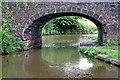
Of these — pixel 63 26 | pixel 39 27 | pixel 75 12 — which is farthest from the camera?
pixel 63 26

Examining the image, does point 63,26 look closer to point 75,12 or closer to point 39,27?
point 39,27

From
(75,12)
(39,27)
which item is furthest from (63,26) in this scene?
(75,12)

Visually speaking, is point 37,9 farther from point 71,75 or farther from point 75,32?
point 75,32

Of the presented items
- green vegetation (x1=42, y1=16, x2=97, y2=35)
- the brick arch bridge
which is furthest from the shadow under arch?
green vegetation (x1=42, y1=16, x2=97, y2=35)

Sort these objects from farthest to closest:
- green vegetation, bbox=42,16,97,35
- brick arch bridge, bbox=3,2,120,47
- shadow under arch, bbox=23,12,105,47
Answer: green vegetation, bbox=42,16,97,35 → shadow under arch, bbox=23,12,105,47 → brick arch bridge, bbox=3,2,120,47

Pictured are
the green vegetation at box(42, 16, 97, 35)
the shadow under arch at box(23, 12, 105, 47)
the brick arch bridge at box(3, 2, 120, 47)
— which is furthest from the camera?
the green vegetation at box(42, 16, 97, 35)

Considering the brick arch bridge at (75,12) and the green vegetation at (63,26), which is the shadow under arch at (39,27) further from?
the green vegetation at (63,26)

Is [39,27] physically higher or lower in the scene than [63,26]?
lower

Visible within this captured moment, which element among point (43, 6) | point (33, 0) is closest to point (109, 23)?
point (43, 6)

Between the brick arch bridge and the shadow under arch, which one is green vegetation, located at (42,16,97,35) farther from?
the brick arch bridge

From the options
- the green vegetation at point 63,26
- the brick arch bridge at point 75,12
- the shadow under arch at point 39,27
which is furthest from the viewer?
the green vegetation at point 63,26

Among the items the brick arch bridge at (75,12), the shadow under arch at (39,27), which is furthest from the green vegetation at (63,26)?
the brick arch bridge at (75,12)

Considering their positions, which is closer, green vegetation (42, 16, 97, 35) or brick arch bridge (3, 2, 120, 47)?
brick arch bridge (3, 2, 120, 47)

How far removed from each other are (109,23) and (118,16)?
1.95ft
